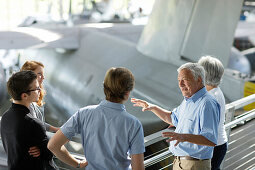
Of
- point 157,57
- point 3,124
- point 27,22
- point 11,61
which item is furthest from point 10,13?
point 3,124

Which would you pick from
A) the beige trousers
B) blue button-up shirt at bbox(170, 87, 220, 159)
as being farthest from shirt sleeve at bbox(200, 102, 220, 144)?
the beige trousers

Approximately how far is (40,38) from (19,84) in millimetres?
9486

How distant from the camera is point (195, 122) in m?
2.32

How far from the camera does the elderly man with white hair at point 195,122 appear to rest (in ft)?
7.24

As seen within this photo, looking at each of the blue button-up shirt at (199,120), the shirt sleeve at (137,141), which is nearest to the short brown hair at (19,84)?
the shirt sleeve at (137,141)

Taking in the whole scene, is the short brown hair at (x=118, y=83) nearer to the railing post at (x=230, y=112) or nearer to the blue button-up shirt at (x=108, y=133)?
the blue button-up shirt at (x=108, y=133)

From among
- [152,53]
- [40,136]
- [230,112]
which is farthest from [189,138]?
[152,53]

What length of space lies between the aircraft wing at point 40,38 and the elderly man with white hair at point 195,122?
29.1ft

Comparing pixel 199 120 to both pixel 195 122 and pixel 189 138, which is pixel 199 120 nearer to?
pixel 195 122

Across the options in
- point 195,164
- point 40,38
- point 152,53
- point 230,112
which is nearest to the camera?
point 195,164

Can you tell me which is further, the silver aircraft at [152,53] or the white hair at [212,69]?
the silver aircraft at [152,53]

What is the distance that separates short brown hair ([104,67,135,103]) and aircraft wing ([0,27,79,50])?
9.08 meters

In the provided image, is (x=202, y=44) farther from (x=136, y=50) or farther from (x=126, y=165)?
(x=126, y=165)

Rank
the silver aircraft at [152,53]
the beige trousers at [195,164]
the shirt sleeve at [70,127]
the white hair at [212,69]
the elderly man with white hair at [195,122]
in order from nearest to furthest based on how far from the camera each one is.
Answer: the shirt sleeve at [70,127]
the elderly man with white hair at [195,122]
the beige trousers at [195,164]
the white hair at [212,69]
the silver aircraft at [152,53]
